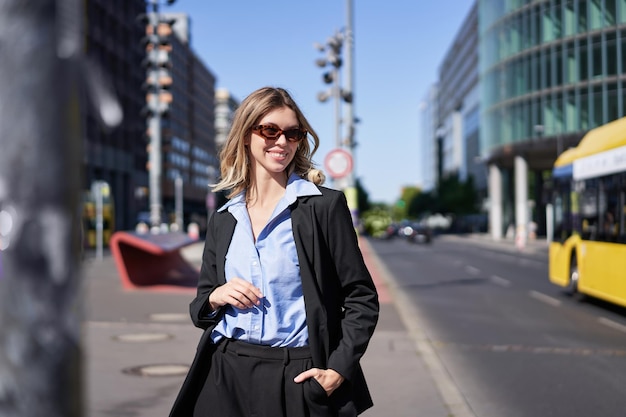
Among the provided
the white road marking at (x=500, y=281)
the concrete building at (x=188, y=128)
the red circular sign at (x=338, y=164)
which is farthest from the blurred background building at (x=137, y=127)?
the white road marking at (x=500, y=281)

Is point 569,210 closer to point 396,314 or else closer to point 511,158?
point 396,314

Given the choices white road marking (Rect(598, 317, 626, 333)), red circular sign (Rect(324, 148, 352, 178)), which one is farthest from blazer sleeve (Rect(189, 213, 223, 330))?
red circular sign (Rect(324, 148, 352, 178))

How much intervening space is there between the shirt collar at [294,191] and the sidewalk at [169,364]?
1.61 meters

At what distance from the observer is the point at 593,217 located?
14.7 meters

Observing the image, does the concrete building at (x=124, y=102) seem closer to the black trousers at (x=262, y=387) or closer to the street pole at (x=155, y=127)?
the street pole at (x=155, y=127)

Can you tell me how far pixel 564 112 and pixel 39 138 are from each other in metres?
60.8

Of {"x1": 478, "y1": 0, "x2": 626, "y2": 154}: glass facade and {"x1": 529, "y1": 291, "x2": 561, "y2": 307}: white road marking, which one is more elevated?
{"x1": 478, "y1": 0, "x2": 626, "y2": 154}: glass facade

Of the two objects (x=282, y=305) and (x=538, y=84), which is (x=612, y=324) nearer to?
(x=282, y=305)

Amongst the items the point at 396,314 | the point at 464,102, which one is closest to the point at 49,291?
the point at 396,314

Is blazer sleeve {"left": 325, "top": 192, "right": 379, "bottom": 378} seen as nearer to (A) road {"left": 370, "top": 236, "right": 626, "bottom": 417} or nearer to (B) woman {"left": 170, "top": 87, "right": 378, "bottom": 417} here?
(B) woman {"left": 170, "top": 87, "right": 378, "bottom": 417}

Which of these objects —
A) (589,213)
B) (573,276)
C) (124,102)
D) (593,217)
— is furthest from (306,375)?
(124,102)

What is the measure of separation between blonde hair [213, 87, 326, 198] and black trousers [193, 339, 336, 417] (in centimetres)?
63

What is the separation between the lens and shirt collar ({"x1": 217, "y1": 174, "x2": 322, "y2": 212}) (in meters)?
2.92

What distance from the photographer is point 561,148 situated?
5647 cm
